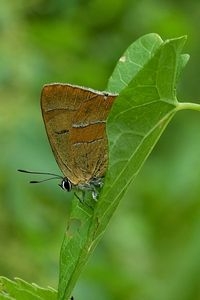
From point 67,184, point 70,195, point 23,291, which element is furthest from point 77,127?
point 70,195

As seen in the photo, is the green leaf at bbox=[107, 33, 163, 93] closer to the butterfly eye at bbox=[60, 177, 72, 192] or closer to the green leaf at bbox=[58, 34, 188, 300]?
the green leaf at bbox=[58, 34, 188, 300]

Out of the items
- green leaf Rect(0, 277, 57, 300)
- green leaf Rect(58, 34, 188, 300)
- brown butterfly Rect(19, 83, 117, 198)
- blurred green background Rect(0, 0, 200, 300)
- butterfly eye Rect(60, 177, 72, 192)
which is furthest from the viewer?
blurred green background Rect(0, 0, 200, 300)

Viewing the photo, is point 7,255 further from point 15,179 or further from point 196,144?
point 196,144

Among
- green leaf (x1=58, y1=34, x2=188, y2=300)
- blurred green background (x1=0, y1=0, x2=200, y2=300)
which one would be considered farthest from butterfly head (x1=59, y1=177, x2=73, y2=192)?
blurred green background (x1=0, y1=0, x2=200, y2=300)

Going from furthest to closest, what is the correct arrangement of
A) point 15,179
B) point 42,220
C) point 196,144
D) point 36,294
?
1. point 196,144
2. point 42,220
3. point 15,179
4. point 36,294

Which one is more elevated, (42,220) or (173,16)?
(173,16)

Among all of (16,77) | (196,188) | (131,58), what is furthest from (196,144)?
(131,58)
